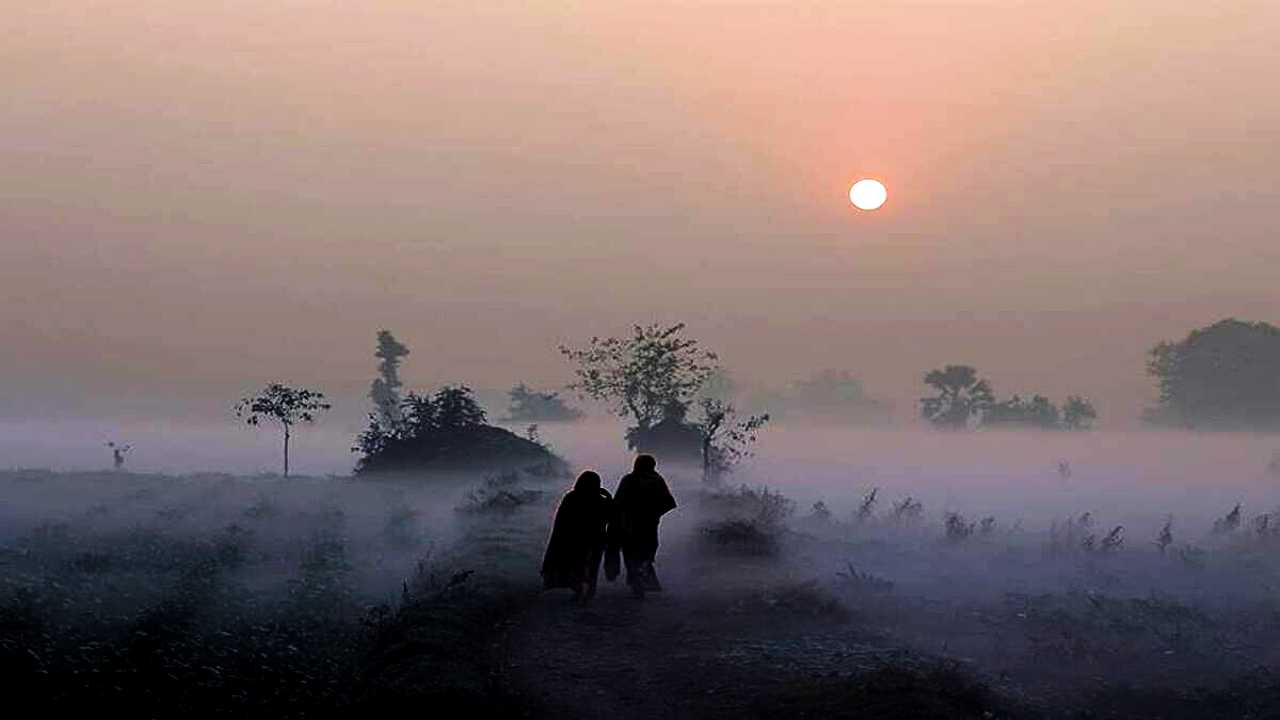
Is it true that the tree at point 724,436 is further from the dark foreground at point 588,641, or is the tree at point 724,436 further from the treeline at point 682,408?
the dark foreground at point 588,641

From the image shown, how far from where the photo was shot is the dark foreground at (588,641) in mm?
14062

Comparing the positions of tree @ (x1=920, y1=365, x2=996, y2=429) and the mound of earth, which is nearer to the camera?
the mound of earth

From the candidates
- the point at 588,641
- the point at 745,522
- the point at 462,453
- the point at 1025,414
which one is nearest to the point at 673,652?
the point at 588,641

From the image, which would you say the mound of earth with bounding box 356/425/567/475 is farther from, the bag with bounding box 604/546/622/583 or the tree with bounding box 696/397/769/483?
the bag with bounding box 604/546/622/583

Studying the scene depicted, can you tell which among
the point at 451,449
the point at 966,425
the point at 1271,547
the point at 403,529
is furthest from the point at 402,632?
the point at 966,425

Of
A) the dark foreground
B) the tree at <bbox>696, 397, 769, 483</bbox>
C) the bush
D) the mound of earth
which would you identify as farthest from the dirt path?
the mound of earth

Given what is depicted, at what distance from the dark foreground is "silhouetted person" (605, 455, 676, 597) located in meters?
0.65

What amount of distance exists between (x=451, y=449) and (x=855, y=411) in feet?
463

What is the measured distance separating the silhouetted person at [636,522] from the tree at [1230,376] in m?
117

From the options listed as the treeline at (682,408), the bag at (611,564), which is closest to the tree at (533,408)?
the treeline at (682,408)

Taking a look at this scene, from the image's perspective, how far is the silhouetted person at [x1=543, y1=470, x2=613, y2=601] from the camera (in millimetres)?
19250

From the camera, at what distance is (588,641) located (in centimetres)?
1672

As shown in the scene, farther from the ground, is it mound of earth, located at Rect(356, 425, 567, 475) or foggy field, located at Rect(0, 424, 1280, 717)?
mound of earth, located at Rect(356, 425, 567, 475)

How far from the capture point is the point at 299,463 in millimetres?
110062
